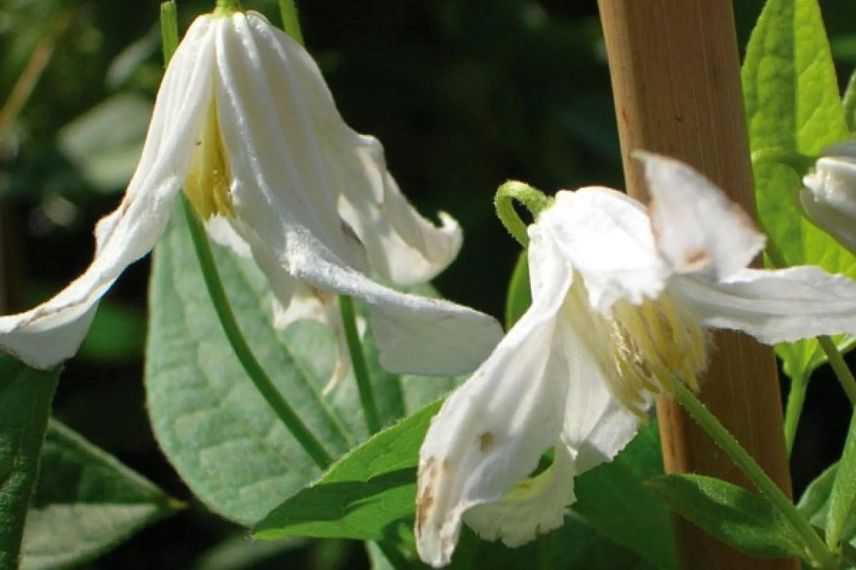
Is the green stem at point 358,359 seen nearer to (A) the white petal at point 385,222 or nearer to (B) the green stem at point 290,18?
(A) the white petal at point 385,222

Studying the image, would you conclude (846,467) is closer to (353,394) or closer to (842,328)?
(842,328)

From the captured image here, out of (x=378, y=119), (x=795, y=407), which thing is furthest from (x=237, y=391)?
(x=378, y=119)

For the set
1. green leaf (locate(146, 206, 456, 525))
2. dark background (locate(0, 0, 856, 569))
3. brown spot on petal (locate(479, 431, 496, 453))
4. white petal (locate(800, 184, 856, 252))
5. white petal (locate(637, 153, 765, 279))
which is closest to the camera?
white petal (locate(637, 153, 765, 279))

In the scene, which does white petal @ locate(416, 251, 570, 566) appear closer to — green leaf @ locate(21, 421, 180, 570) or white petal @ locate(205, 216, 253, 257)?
white petal @ locate(205, 216, 253, 257)

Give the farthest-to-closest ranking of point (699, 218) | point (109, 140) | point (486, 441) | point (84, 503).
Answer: point (109, 140), point (84, 503), point (486, 441), point (699, 218)

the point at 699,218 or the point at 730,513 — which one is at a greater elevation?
the point at 699,218

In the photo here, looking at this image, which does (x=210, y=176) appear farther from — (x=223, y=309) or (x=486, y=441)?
(x=486, y=441)

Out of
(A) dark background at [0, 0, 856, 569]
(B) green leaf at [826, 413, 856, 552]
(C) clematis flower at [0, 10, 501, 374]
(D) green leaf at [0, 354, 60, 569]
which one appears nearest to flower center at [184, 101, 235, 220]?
(C) clematis flower at [0, 10, 501, 374]
